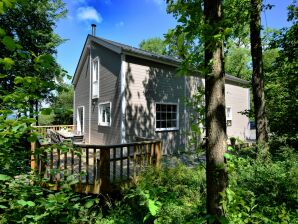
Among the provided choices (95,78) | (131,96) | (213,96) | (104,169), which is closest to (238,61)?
(95,78)

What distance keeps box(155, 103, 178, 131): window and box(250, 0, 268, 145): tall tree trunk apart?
5.34m

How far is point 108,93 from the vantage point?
37.7 ft

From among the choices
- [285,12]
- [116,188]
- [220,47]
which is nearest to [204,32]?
[220,47]

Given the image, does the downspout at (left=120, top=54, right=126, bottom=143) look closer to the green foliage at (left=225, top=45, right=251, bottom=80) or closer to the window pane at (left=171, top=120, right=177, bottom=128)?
the window pane at (left=171, top=120, right=177, bottom=128)

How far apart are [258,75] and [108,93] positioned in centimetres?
713

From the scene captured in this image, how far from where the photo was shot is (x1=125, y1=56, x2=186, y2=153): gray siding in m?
10.5

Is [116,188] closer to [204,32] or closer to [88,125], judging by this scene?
[204,32]

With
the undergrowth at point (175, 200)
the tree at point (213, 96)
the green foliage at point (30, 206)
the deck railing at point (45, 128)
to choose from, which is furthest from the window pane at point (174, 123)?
the tree at point (213, 96)

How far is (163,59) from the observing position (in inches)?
450

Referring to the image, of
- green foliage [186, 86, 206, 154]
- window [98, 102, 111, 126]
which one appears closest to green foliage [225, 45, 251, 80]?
window [98, 102, 111, 126]

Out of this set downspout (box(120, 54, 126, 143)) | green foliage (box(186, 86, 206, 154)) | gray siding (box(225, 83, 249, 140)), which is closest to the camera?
green foliage (box(186, 86, 206, 154))

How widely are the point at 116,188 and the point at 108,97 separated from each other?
674 centimetres

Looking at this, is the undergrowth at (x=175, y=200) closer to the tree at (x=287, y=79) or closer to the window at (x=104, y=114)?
the tree at (x=287, y=79)

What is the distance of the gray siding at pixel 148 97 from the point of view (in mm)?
10469
